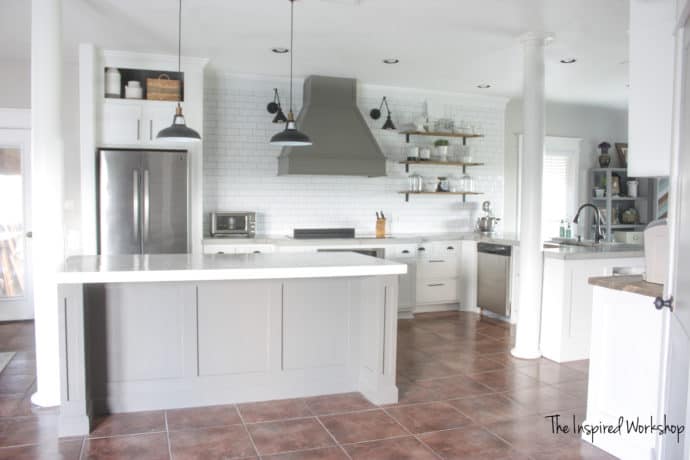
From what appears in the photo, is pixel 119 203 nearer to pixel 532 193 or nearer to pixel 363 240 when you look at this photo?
pixel 363 240

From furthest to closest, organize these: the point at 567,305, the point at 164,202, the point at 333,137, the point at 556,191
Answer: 1. the point at 556,191
2. the point at 333,137
3. the point at 164,202
4. the point at 567,305

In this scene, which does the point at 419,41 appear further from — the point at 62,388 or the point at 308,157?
the point at 62,388

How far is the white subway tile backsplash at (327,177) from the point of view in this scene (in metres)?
6.27

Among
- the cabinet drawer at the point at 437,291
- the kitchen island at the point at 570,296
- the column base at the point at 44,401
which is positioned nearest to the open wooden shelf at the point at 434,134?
the cabinet drawer at the point at 437,291

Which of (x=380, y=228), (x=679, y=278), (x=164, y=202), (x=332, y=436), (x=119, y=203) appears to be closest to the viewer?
(x=679, y=278)

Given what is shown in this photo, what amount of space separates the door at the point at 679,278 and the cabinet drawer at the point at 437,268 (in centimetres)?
428

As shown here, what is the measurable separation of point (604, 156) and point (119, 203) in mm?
6443

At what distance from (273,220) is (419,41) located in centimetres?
264

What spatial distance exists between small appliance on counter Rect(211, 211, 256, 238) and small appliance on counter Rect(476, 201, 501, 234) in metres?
2.88

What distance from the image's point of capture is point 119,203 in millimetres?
5316

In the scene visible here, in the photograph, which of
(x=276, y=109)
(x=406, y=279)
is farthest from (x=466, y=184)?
(x=276, y=109)

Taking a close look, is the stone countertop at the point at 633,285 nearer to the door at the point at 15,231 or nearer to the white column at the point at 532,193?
the white column at the point at 532,193

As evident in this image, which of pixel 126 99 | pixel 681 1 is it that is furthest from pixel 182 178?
pixel 681 1

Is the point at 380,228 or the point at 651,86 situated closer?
the point at 651,86
